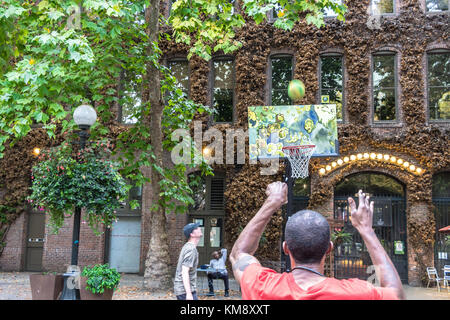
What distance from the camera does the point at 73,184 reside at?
8781 mm

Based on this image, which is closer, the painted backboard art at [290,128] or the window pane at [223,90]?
the painted backboard art at [290,128]

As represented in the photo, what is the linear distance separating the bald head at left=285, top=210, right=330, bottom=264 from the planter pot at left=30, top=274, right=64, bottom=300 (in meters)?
7.77

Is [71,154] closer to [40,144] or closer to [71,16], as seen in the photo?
[71,16]

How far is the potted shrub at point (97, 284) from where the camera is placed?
9.30 m

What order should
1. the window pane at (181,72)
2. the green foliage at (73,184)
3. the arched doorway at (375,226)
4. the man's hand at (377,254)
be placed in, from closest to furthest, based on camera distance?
the man's hand at (377,254) < the green foliage at (73,184) < the arched doorway at (375,226) < the window pane at (181,72)

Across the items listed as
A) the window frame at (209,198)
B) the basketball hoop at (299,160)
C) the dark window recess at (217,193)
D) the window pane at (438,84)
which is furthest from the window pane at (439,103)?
the dark window recess at (217,193)

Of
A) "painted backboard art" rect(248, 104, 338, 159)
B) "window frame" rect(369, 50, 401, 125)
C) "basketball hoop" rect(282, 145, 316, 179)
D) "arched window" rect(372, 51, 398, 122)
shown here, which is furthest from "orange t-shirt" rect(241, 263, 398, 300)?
"arched window" rect(372, 51, 398, 122)

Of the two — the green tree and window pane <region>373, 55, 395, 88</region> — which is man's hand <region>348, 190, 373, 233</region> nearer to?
the green tree

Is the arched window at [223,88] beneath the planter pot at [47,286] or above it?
above

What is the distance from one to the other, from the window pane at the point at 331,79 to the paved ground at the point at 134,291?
7604mm

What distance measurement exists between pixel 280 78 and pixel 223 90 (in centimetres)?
241

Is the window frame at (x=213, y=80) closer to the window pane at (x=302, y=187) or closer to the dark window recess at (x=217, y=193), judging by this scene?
the dark window recess at (x=217, y=193)

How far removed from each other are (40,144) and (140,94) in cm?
480
